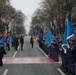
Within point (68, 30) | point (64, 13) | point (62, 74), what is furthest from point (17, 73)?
point (64, 13)

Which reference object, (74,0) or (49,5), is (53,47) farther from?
(49,5)

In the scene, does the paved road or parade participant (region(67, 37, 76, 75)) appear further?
the paved road

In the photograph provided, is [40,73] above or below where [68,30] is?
below

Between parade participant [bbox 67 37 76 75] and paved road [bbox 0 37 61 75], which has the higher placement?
parade participant [bbox 67 37 76 75]

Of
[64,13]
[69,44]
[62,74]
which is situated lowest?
[62,74]

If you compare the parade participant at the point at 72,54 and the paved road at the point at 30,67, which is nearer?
the parade participant at the point at 72,54

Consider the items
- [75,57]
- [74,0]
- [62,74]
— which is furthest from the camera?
[74,0]

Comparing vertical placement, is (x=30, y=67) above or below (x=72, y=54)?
below

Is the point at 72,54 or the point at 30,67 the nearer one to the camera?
the point at 72,54

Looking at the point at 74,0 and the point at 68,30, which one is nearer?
the point at 68,30

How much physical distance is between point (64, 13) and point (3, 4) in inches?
617

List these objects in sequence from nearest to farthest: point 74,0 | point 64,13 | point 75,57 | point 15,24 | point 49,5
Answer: point 75,57
point 74,0
point 64,13
point 49,5
point 15,24

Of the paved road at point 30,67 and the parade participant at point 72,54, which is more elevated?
the parade participant at point 72,54

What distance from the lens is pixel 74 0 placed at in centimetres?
4047
